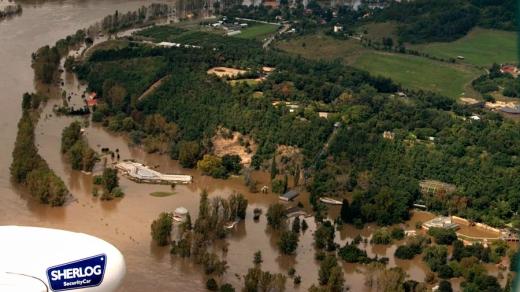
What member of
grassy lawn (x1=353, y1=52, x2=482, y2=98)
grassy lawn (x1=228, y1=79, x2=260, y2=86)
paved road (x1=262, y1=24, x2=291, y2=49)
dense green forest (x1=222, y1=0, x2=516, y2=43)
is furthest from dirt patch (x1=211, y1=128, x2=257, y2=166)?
dense green forest (x1=222, y1=0, x2=516, y2=43)

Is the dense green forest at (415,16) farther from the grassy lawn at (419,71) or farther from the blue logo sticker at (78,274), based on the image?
the blue logo sticker at (78,274)

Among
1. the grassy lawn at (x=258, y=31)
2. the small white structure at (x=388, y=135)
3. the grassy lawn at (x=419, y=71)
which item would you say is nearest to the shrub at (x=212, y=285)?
the small white structure at (x=388, y=135)

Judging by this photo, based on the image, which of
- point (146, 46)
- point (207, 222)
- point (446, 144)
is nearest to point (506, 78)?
point (446, 144)

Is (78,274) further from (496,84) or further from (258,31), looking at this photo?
(258,31)

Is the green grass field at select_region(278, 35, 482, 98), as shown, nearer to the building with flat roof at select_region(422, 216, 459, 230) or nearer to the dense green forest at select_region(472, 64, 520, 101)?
the dense green forest at select_region(472, 64, 520, 101)

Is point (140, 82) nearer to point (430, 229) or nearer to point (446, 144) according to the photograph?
point (446, 144)

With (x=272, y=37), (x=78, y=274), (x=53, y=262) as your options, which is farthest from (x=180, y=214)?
(x=272, y=37)
